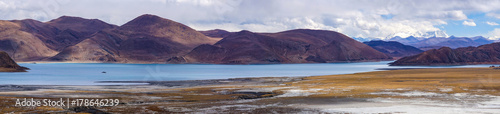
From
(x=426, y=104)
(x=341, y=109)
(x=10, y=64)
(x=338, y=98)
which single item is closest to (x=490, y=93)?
(x=426, y=104)

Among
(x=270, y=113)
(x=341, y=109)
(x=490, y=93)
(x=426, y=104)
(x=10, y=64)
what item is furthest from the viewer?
(x=10, y=64)

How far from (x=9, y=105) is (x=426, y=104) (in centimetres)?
3621

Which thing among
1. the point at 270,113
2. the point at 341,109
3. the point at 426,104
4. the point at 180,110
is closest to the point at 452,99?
the point at 426,104

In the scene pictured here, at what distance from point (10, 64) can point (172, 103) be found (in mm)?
117998

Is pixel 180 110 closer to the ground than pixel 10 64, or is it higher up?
closer to the ground

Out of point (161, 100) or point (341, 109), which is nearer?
point (341, 109)

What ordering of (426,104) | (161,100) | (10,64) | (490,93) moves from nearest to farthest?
1. (426,104)
2. (161,100)
3. (490,93)
4. (10,64)

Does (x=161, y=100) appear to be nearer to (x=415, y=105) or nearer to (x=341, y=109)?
(x=341, y=109)

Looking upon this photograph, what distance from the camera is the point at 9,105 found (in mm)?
39625

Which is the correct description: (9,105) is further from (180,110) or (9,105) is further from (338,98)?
(338,98)

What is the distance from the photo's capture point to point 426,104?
43.4 meters

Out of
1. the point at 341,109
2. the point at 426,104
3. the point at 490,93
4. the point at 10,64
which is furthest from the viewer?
the point at 10,64

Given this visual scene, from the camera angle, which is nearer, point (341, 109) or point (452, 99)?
point (341, 109)

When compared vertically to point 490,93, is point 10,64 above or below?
above
